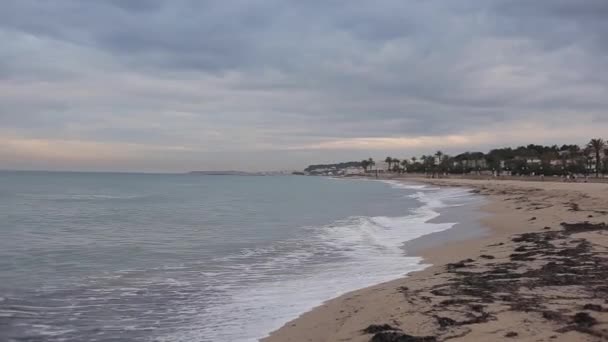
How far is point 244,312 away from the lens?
29.1ft

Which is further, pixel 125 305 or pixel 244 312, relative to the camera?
pixel 125 305

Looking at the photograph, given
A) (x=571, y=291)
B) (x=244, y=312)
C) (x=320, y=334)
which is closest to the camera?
(x=320, y=334)

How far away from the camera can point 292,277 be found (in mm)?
11992

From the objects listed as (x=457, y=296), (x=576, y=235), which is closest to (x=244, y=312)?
(x=457, y=296)

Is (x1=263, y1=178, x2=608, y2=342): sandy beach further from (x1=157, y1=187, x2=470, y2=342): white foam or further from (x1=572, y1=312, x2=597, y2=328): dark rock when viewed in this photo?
(x1=157, y1=187, x2=470, y2=342): white foam

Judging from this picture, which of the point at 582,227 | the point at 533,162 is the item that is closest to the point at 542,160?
the point at 533,162

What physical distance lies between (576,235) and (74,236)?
17559 mm

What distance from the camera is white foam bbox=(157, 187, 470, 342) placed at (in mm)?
8117

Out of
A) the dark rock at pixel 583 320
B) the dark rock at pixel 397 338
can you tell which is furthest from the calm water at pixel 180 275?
the dark rock at pixel 583 320

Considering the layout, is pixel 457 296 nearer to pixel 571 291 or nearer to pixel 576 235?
pixel 571 291

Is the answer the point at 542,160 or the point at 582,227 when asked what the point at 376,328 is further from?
the point at 542,160

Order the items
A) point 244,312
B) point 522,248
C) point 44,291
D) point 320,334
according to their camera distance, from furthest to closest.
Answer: point 522,248
point 44,291
point 244,312
point 320,334

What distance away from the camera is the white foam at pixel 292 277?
812 cm

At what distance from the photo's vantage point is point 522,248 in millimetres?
13320
